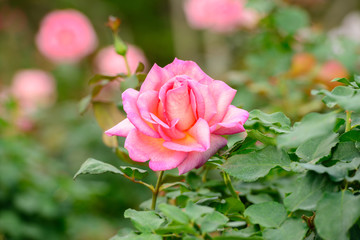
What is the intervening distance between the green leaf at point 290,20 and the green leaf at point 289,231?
0.87 m

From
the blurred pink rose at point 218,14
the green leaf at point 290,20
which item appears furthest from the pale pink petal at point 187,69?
the blurred pink rose at point 218,14

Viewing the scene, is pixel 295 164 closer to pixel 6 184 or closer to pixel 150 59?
pixel 6 184

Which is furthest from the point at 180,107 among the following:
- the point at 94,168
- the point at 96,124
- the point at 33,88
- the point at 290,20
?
the point at 33,88

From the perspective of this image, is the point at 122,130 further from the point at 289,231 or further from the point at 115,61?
the point at 115,61

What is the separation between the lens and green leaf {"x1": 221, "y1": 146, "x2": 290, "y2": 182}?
0.49 meters

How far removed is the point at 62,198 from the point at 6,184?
5.7 inches

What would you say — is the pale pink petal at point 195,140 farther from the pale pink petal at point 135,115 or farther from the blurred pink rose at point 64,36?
the blurred pink rose at point 64,36

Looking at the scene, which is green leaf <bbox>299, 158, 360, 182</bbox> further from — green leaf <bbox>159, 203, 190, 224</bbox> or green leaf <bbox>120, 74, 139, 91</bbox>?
green leaf <bbox>120, 74, 139, 91</bbox>

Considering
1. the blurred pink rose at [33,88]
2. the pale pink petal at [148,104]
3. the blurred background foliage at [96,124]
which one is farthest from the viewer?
the blurred pink rose at [33,88]

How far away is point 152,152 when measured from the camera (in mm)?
504

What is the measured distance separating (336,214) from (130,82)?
335 mm

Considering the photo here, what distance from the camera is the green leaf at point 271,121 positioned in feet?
1.70

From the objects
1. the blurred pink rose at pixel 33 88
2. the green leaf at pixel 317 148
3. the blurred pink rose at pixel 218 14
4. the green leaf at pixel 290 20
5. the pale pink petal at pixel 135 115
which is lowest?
the blurred pink rose at pixel 33 88

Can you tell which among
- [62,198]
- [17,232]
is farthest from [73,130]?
[17,232]
